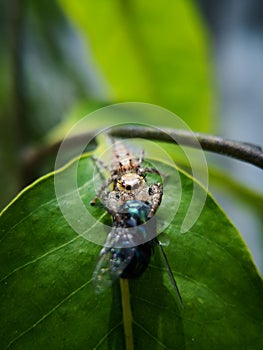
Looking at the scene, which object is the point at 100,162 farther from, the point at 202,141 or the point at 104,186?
the point at 202,141

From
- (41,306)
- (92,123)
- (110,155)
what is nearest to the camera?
(41,306)

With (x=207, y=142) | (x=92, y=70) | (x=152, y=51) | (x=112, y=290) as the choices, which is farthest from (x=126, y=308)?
(x=92, y=70)

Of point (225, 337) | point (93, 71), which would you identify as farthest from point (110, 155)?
point (93, 71)

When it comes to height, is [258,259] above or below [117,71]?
below

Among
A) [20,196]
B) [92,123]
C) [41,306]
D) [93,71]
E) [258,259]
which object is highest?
[20,196]

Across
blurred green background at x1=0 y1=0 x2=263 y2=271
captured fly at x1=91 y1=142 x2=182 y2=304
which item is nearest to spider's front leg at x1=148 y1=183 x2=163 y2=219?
captured fly at x1=91 y1=142 x2=182 y2=304

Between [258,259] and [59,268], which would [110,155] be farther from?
[258,259]

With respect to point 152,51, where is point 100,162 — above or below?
above
